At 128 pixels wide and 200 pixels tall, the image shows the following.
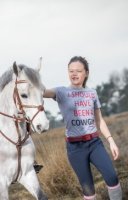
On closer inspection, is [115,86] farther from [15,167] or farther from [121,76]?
[15,167]

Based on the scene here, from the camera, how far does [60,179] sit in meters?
8.30

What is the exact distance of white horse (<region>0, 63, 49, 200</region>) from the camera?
509 cm

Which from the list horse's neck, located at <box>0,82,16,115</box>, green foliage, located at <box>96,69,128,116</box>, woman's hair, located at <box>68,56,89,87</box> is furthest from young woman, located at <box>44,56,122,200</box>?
green foliage, located at <box>96,69,128,116</box>

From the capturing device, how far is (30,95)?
4.98m

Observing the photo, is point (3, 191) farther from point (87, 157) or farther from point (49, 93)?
point (49, 93)

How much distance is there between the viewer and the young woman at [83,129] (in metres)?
5.29

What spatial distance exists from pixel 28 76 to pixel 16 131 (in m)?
0.77

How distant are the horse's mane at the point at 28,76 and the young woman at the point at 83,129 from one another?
1.38ft

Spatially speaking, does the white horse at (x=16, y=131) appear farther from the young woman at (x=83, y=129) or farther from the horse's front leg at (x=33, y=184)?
the young woman at (x=83, y=129)

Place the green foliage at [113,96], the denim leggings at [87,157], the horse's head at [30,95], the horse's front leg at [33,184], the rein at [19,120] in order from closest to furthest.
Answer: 1. the horse's head at [30,95]
2. the rein at [19,120]
3. the denim leggings at [87,157]
4. the horse's front leg at [33,184]
5. the green foliage at [113,96]

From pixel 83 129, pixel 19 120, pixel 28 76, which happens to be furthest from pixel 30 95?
pixel 83 129

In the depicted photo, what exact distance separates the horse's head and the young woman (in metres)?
0.43

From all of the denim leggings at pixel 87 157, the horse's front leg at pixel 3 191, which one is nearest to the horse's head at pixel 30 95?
the denim leggings at pixel 87 157

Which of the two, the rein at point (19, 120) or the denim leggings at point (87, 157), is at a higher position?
the rein at point (19, 120)
